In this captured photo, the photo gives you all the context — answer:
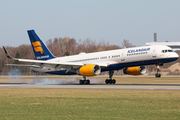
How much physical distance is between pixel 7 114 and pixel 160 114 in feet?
23.7

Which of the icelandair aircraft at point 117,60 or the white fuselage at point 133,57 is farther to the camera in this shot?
the icelandair aircraft at point 117,60

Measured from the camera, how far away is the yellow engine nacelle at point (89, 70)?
124ft

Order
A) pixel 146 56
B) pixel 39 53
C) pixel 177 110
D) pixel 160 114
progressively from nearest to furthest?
1. pixel 160 114
2. pixel 177 110
3. pixel 146 56
4. pixel 39 53

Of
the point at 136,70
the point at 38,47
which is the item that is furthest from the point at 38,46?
the point at 136,70

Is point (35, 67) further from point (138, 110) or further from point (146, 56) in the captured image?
point (138, 110)

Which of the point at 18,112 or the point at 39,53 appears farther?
the point at 39,53

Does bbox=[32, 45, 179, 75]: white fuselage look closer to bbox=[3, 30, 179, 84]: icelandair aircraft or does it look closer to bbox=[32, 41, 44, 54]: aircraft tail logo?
bbox=[3, 30, 179, 84]: icelandair aircraft

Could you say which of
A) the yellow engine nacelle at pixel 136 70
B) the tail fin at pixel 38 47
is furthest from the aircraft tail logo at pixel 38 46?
the yellow engine nacelle at pixel 136 70

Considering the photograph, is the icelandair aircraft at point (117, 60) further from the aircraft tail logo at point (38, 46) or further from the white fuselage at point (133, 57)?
the aircraft tail logo at point (38, 46)

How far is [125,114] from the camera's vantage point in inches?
511

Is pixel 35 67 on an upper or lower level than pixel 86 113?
upper

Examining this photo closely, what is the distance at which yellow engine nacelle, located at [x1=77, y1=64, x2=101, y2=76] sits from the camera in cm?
3794

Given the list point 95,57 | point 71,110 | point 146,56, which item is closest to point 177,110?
point 71,110

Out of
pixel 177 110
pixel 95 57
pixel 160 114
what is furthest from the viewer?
pixel 95 57
